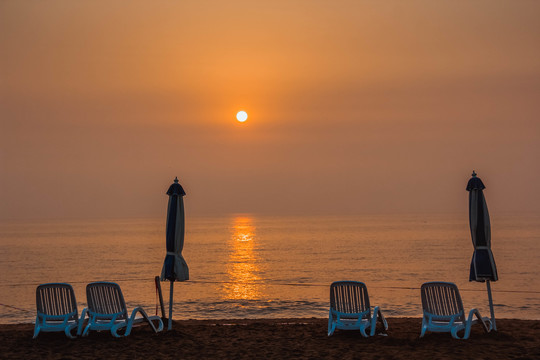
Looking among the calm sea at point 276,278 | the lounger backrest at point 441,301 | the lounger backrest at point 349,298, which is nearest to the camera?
the lounger backrest at point 441,301

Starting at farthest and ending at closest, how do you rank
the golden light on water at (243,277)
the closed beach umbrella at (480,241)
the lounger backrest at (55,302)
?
the golden light on water at (243,277) → the closed beach umbrella at (480,241) → the lounger backrest at (55,302)

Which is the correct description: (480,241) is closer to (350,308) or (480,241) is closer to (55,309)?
(350,308)

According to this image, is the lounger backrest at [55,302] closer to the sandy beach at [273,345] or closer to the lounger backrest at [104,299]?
the lounger backrest at [104,299]

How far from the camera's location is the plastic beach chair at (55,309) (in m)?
10.0

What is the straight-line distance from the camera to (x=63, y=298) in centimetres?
1005

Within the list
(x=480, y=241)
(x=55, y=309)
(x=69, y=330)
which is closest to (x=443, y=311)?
(x=480, y=241)

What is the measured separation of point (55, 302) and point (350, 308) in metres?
4.70

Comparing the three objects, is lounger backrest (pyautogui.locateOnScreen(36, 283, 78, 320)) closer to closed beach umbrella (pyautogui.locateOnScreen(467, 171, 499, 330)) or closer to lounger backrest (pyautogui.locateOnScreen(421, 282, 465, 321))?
lounger backrest (pyautogui.locateOnScreen(421, 282, 465, 321))

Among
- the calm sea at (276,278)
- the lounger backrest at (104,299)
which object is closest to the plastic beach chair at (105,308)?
the lounger backrest at (104,299)

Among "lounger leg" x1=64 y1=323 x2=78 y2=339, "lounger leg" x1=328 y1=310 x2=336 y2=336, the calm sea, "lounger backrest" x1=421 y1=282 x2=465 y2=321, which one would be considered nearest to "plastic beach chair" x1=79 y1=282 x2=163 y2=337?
"lounger leg" x1=64 y1=323 x2=78 y2=339

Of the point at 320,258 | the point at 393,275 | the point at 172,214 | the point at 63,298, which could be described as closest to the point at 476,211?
the point at 172,214

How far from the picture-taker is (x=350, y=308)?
10055 millimetres

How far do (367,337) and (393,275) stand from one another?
115 ft

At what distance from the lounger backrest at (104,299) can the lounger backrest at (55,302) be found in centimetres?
28
